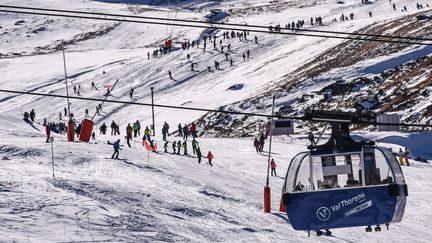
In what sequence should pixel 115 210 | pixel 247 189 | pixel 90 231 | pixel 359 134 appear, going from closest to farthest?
pixel 90 231
pixel 115 210
pixel 247 189
pixel 359 134

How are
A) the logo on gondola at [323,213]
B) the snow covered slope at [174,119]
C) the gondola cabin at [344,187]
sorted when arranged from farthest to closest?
the snow covered slope at [174,119] < the logo on gondola at [323,213] < the gondola cabin at [344,187]

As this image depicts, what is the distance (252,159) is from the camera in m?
44.0

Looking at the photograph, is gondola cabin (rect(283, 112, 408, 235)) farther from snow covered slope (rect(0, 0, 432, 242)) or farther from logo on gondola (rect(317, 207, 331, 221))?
snow covered slope (rect(0, 0, 432, 242))

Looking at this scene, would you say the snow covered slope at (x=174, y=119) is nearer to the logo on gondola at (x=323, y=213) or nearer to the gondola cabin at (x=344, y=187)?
the gondola cabin at (x=344, y=187)

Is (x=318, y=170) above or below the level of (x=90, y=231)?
above

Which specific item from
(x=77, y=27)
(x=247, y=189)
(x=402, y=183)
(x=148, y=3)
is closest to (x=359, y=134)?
(x=247, y=189)

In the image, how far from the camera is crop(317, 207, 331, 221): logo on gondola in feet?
53.6

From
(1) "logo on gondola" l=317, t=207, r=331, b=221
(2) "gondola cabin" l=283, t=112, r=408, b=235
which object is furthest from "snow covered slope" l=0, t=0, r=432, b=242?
(1) "logo on gondola" l=317, t=207, r=331, b=221

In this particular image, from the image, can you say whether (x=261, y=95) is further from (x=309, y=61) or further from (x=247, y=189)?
(x=247, y=189)

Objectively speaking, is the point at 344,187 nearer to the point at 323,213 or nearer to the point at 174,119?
the point at 323,213

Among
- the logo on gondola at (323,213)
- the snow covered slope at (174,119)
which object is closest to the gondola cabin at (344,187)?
the logo on gondola at (323,213)

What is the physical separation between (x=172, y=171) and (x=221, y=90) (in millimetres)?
40279

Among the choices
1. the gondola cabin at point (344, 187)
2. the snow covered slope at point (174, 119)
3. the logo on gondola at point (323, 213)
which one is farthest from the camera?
the snow covered slope at point (174, 119)

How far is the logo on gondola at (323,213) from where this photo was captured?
1634 centimetres
